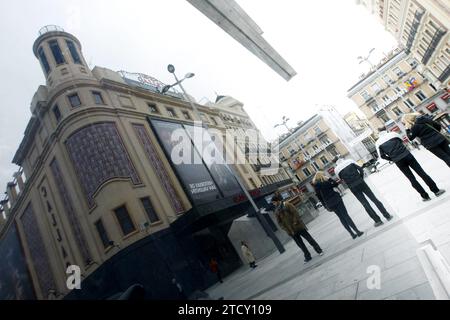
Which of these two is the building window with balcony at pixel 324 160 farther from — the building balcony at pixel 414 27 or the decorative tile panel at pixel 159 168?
the decorative tile panel at pixel 159 168

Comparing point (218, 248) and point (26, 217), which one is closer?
point (26, 217)

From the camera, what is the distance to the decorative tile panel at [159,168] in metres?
16.4

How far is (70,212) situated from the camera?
374 cm

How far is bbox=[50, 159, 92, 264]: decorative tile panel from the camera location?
11.0 ft

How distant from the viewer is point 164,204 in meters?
15.5

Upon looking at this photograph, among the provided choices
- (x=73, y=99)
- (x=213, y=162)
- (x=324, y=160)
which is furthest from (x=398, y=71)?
(x=73, y=99)

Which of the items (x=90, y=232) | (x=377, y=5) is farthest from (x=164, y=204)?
(x=377, y=5)

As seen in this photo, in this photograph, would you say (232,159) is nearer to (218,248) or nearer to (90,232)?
(218,248)

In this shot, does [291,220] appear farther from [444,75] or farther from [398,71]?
[398,71]

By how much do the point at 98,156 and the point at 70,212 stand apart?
21.6ft

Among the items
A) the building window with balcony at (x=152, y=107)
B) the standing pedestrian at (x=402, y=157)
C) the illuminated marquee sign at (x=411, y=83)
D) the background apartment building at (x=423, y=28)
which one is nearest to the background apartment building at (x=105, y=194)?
the building window with balcony at (x=152, y=107)

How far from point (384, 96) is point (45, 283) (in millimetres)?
55281

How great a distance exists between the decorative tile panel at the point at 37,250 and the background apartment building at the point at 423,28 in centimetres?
3339
